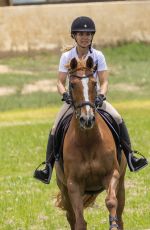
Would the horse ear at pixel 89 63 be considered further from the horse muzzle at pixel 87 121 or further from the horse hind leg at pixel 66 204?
the horse hind leg at pixel 66 204

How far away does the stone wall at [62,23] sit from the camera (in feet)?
150

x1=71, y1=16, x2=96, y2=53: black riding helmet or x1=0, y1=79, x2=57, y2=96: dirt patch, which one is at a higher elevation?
x1=71, y1=16, x2=96, y2=53: black riding helmet

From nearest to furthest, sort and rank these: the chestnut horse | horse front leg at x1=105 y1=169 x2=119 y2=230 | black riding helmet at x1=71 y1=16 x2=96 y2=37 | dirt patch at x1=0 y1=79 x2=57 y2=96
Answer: the chestnut horse < horse front leg at x1=105 y1=169 x2=119 y2=230 < black riding helmet at x1=71 y1=16 x2=96 y2=37 < dirt patch at x1=0 y1=79 x2=57 y2=96

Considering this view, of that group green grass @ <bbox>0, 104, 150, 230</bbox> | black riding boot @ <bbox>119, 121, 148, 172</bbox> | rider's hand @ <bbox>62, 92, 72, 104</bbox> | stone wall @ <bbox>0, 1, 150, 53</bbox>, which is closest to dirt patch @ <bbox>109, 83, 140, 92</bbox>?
stone wall @ <bbox>0, 1, 150, 53</bbox>

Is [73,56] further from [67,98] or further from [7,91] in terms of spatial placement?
[7,91]

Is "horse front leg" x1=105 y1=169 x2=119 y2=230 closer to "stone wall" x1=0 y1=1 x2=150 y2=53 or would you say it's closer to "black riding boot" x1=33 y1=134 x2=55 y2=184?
"black riding boot" x1=33 y1=134 x2=55 y2=184

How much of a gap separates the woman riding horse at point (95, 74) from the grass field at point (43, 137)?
4.77 feet

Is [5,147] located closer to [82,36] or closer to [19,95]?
[82,36]

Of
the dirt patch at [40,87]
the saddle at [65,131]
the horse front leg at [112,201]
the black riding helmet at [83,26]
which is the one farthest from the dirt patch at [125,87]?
the horse front leg at [112,201]

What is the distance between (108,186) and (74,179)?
0.45m

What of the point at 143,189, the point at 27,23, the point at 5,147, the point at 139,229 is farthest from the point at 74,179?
the point at 27,23

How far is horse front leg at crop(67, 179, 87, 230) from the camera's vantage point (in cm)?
1156

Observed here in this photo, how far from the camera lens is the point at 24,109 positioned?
3791cm

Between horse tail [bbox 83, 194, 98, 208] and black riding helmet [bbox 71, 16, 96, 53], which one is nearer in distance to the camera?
black riding helmet [bbox 71, 16, 96, 53]
